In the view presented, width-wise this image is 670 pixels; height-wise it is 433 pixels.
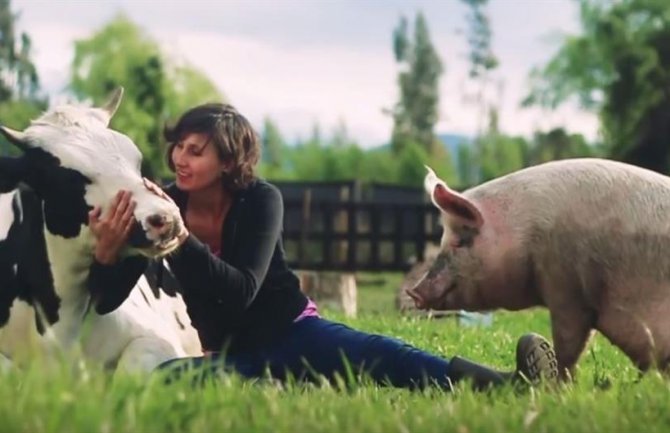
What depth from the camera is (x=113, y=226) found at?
17.4 ft

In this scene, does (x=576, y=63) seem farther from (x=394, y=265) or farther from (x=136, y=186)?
(x=136, y=186)

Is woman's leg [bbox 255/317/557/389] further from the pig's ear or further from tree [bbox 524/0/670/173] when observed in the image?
tree [bbox 524/0/670/173]

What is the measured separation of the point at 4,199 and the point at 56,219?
29.1 inches

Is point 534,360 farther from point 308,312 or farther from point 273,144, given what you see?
point 273,144

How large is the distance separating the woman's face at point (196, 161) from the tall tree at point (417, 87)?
3064 inches

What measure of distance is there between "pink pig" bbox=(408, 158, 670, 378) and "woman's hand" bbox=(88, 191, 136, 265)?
4.42ft

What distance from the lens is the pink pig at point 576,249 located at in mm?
5508

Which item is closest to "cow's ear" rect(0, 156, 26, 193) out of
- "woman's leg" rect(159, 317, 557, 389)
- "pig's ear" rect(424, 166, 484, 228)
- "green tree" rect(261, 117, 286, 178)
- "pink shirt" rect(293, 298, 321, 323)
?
"woman's leg" rect(159, 317, 557, 389)

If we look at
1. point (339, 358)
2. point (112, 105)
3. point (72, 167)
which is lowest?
point (339, 358)

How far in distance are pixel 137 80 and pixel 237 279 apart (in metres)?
48.5

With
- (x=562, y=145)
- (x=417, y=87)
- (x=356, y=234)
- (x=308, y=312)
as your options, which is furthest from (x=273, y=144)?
(x=308, y=312)

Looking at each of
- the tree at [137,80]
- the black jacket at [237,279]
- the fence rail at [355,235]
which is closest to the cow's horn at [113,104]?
the black jacket at [237,279]

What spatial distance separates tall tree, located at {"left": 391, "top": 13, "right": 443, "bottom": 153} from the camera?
90312 millimetres

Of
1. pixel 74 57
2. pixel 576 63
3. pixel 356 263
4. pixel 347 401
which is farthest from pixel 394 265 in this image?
pixel 74 57
